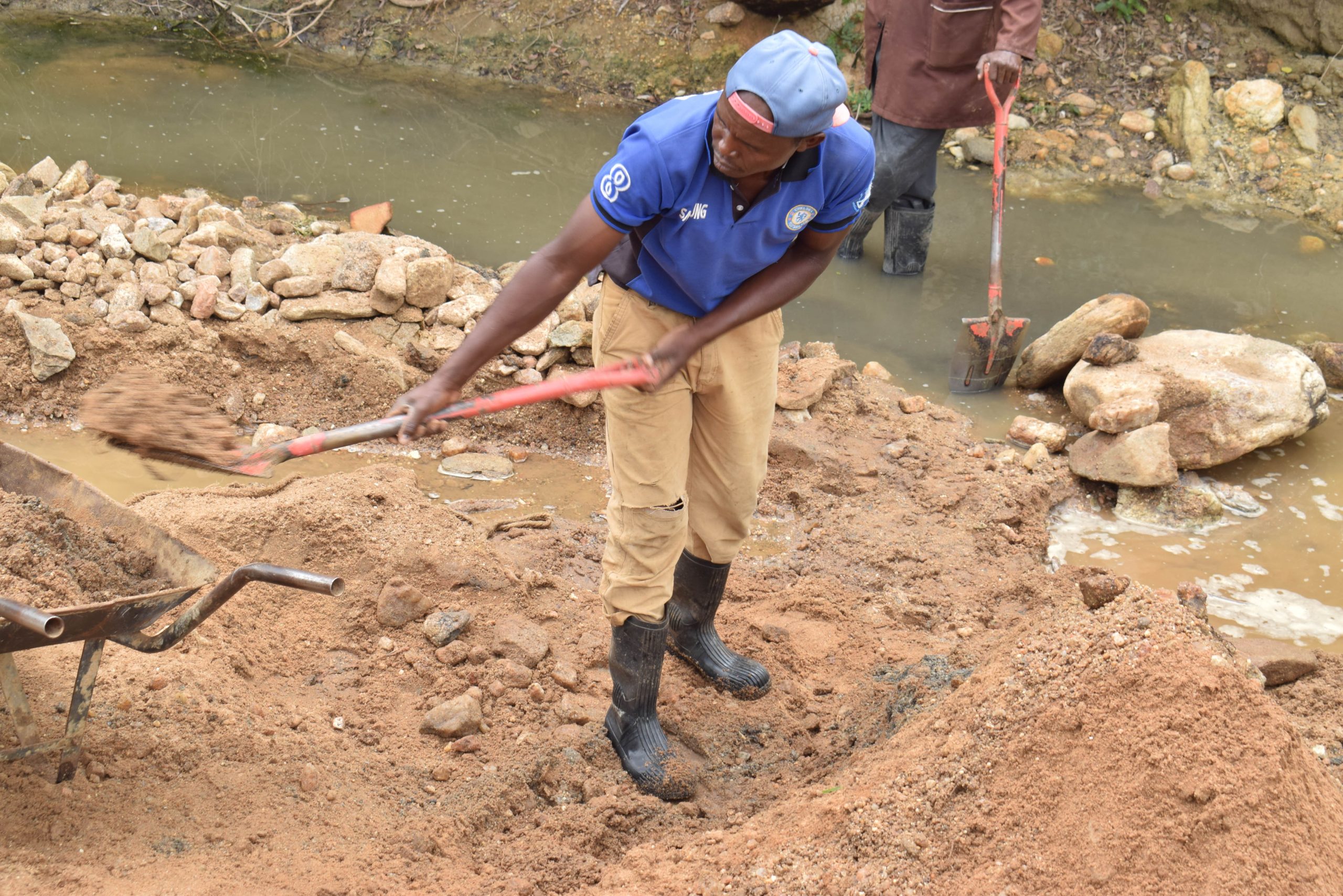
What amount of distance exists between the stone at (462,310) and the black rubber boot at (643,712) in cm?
224

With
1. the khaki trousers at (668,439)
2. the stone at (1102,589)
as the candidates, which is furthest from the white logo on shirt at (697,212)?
the stone at (1102,589)

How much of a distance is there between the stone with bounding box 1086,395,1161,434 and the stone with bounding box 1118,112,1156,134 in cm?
387

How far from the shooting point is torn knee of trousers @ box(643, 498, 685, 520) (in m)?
2.37

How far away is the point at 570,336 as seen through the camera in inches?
172

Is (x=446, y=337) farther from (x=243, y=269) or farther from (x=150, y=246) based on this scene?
(x=150, y=246)

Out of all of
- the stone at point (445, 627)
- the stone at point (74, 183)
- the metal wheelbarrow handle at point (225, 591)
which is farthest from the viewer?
the stone at point (74, 183)

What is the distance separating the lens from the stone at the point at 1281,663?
2.84m

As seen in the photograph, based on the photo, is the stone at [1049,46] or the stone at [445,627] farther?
the stone at [1049,46]

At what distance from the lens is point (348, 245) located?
4.67 metres

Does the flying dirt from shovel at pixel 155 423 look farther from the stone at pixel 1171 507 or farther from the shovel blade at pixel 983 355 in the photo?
the shovel blade at pixel 983 355

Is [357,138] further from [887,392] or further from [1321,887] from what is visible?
[1321,887]

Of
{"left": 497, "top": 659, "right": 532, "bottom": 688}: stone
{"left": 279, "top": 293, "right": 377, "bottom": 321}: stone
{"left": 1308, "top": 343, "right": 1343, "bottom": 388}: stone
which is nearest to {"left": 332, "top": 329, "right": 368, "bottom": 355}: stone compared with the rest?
{"left": 279, "top": 293, "right": 377, "bottom": 321}: stone

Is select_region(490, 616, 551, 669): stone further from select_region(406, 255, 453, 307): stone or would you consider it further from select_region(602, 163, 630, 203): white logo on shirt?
select_region(406, 255, 453, 307): stone

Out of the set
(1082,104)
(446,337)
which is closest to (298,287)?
(446,337)
